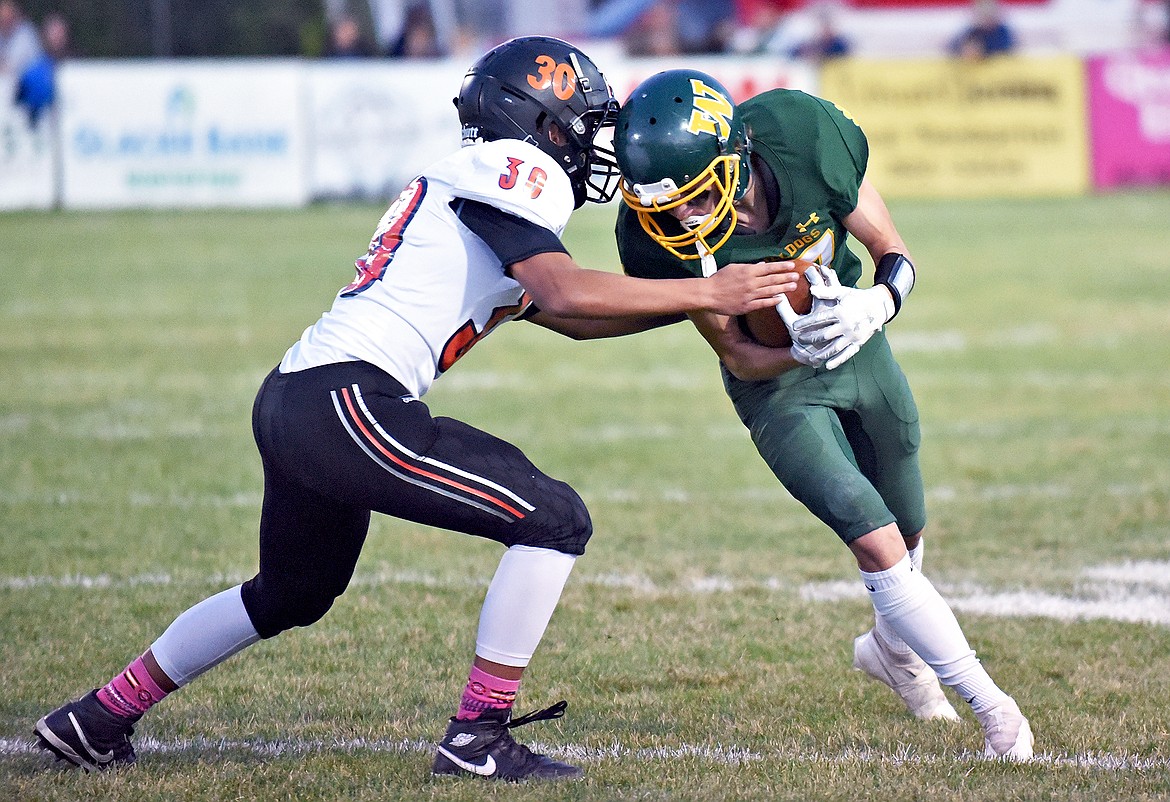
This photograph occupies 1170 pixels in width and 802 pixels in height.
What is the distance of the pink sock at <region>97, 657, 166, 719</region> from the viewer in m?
3.44

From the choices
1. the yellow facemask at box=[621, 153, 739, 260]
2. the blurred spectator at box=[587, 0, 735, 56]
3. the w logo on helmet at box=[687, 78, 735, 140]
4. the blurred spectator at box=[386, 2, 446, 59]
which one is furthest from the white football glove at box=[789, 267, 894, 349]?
the blurred spectator at box=[587, 0, 735, 56]

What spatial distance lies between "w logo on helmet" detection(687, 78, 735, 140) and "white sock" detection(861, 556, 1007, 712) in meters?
1.01

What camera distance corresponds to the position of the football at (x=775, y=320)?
3594 millimetres

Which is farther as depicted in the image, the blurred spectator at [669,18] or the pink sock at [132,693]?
the blurred spectator at [669,18]

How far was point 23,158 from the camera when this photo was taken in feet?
52.0

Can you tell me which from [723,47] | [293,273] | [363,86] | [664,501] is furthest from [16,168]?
[664,501]

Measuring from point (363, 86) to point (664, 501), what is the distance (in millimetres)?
11201

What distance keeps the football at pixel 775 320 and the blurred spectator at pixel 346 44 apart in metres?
14.0

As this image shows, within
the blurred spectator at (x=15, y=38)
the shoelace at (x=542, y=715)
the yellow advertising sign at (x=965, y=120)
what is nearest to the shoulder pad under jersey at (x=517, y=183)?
the shoelace at (x=542, y=715)

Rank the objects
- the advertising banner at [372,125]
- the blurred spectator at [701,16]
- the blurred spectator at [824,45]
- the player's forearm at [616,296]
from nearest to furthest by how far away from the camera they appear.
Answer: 1. the player's forearm at [616,296]
2. the advertising banner at [372,125]
3. the blurred spectator at [824,45]
4. the blurred spectator at [701,16]

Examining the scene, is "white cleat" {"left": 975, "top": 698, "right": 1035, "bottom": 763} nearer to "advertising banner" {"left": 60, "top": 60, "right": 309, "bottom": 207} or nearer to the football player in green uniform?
the football player in green uniform

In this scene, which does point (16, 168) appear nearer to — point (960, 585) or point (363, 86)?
point (363, 86)

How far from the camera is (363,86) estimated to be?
16.6 meters

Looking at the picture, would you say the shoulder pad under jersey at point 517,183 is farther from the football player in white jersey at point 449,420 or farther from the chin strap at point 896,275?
the chin strap at point 896,275
